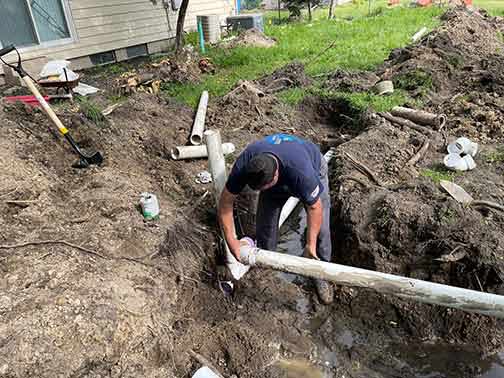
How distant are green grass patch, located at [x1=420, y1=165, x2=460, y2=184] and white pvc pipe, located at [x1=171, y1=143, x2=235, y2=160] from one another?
8.97 ft

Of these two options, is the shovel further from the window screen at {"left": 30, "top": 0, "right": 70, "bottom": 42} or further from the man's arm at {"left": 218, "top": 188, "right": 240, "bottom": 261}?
the window screen at {"left": 30, "top": 0, "right": 70, "bottom": 42}

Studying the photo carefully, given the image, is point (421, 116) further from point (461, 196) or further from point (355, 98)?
point (461, 196)

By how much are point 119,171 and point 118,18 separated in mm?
7141

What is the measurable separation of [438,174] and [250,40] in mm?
8869

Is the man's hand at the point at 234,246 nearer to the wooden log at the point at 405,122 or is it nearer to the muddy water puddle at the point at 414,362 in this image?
the muddy water puddle at the point at 414,362

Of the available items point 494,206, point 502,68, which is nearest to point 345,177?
point 494,206

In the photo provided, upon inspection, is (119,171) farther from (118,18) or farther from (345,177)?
(118,18)

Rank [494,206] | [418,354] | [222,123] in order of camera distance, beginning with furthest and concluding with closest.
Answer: [222,123] < [494,206] < [418,354]

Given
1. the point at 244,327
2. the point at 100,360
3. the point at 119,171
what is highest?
the point at 119,171

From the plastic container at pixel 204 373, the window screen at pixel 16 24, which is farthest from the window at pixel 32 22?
the plastic container at pixel 204 373

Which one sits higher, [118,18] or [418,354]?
[118,18]

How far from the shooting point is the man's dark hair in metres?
2.76

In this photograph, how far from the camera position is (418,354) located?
141 inches

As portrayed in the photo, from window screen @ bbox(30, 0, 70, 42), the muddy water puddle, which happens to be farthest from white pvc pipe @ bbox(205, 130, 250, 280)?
window screen @ bbox(30, 0, 70, 42)
